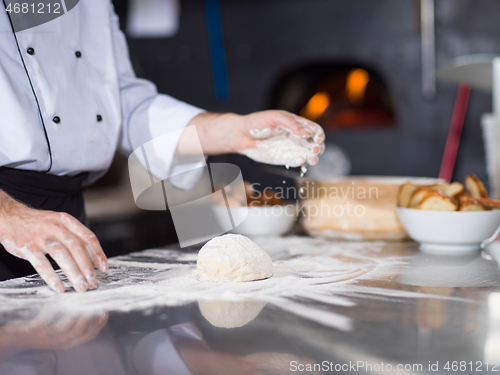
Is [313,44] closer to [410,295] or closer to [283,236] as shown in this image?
[283,236]

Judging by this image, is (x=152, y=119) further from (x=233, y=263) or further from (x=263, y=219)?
(x=233, y=263)

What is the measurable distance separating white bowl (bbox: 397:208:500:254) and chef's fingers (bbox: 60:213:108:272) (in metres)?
0.64

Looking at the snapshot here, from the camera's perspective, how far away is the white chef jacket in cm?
95

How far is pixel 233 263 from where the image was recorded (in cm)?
75

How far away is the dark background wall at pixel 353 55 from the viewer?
2834 millimetres

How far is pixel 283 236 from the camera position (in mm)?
1222

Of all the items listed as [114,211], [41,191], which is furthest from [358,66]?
[41,191]

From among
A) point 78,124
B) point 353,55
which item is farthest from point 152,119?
point 353,55

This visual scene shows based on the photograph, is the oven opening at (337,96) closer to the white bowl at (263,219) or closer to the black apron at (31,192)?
the white bowl at (263,219)

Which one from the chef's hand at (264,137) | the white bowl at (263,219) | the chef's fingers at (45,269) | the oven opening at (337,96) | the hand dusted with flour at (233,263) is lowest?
the oven opening at (337,96)

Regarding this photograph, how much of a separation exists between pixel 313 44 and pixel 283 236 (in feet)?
7.44

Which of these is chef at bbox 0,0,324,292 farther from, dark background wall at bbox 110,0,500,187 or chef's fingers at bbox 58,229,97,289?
dark background wall at bbox 110,0,500,187
